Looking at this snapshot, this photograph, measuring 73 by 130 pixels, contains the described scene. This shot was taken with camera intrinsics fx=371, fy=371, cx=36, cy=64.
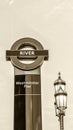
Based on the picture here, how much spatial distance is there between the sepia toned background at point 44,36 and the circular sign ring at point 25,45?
0.26 ft

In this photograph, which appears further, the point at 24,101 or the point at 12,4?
the point at 12,4

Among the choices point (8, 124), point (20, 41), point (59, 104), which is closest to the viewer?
point (59, 104)

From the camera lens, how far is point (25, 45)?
3.96 metres

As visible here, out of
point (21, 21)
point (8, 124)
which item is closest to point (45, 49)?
point (21, 21)

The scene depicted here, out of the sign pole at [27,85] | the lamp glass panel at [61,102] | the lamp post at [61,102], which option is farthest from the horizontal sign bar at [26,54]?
the lamp glass panel at [61,102]

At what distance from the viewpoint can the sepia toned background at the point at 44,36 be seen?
12.4 ft

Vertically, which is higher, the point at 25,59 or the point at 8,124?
the point at 25,59

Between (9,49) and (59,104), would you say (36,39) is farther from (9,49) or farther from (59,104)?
(59,104)

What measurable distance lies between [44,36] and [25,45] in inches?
9.6

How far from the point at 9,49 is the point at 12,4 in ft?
1.75

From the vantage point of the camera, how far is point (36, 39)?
4.02m

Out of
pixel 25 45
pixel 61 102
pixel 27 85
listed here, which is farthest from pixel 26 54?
pixel 61 102

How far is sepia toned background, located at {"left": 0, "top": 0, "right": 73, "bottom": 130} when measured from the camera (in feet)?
12.4

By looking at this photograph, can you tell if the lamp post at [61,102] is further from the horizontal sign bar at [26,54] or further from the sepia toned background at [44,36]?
the horizontal sign bar at [26,54]
